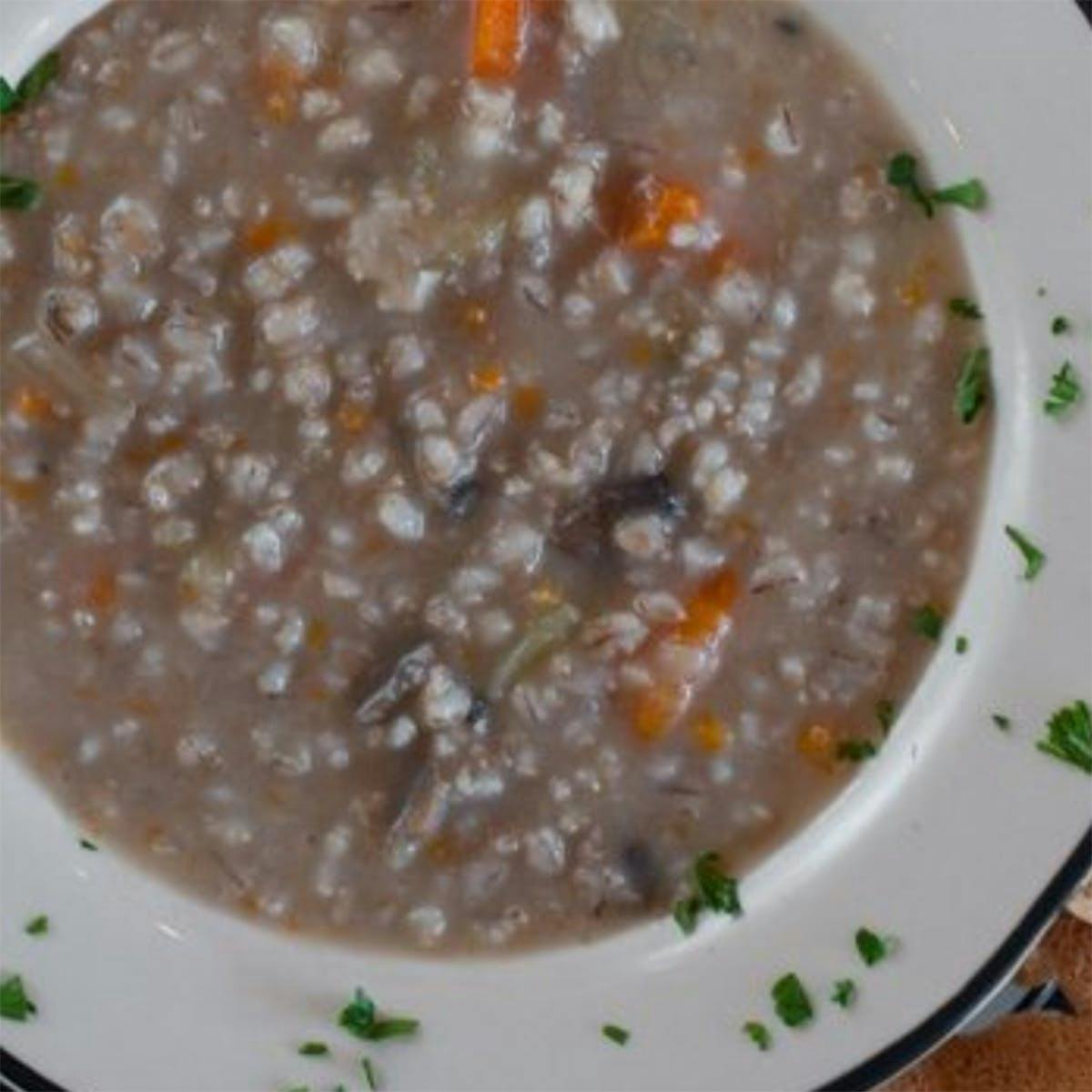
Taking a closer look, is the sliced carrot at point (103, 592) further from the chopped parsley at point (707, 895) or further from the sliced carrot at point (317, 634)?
the chopped parsley at point (707, 895)

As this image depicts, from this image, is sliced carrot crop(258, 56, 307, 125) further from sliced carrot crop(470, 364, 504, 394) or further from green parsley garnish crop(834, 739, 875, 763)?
green parsley garnish crop(834, 739, 875, 763)

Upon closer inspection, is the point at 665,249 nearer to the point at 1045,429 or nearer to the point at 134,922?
the point at 1045,429

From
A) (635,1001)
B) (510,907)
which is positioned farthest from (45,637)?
(635,1001)

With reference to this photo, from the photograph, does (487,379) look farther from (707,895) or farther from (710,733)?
(707,895)

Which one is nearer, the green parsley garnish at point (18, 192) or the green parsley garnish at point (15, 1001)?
the green parsley garnish at point (18, 192)

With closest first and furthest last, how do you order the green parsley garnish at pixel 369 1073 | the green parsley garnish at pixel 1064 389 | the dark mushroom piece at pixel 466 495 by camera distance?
1. the green parsley garnish at pixel 1064 389
2. the dark mushroom piece at pixel 466 495
3. the green parsley garnish at pixel 369 1073

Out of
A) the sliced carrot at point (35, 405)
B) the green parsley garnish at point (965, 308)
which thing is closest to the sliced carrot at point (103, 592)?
the sliced carrot at point (35, 405)

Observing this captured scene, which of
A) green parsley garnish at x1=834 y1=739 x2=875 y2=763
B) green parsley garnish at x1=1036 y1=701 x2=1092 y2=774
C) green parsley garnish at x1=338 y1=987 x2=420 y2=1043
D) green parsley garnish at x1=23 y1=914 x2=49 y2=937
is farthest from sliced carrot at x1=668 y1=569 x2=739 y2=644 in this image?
green parsley garnish at x1=23 y1=914 x2=49 y2=937
